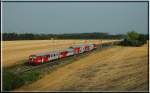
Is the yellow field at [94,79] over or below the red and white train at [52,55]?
below

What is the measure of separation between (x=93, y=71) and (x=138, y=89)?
7090mm

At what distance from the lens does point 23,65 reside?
86.6 feet

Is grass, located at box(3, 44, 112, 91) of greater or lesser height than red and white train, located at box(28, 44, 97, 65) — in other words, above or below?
below

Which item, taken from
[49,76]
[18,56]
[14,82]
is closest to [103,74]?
[49,76]

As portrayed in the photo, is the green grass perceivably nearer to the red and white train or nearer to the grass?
the grass

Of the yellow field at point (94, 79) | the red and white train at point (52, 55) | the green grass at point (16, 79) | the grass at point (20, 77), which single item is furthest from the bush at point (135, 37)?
the green grass at point (16, 79)

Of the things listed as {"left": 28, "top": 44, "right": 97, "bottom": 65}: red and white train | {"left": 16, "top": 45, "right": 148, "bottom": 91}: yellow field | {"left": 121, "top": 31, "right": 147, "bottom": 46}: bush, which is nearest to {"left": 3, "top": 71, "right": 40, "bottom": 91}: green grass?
{"left": 16, "top": 45, "right": 148, "bottom": 91}: yellow field

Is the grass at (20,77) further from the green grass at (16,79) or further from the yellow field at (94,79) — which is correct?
the yellow field at (94,79)

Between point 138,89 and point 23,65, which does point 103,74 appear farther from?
point 23,65

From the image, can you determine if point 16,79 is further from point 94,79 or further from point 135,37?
point 135,37

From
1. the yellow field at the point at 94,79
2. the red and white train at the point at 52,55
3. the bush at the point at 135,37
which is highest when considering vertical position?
the bush at the point at 135,37

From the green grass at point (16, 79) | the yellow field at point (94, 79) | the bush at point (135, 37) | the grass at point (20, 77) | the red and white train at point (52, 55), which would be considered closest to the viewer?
the green grass at point (16, 79)

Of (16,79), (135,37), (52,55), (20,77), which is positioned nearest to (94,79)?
(20,77)

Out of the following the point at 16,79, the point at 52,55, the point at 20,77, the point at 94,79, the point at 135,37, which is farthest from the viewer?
the point at 52,55
